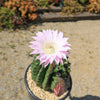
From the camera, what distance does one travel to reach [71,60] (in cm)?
367

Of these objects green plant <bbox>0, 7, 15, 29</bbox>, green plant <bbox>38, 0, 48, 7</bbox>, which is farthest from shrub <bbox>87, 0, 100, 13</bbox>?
green plant <bbox>0, 7, 15, 29</bbox>

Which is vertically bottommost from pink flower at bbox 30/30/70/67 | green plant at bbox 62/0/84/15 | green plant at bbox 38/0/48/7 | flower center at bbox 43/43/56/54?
green plant at bbox 62/0/84/15

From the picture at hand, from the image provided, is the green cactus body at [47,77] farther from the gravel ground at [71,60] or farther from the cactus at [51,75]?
the gravel ground at [71,60]

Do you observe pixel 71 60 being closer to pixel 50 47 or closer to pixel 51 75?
pixel 51 75

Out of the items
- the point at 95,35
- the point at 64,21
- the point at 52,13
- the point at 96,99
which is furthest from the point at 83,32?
the point at 96,99

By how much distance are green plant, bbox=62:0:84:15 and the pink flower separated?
11.8ft

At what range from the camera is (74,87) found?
3.16 meters

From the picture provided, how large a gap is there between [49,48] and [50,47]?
3 centimetres

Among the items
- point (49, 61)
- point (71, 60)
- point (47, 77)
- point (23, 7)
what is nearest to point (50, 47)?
point (49, 61)

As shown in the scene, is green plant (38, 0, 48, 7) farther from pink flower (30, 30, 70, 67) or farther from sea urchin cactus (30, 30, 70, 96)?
pink flower (30, 30, 70, 67)

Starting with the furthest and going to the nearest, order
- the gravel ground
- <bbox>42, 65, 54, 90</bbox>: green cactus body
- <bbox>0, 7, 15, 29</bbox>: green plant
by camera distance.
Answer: <bbox>0, 7, 15, 29</bbox>: green plant
the gravel ground
<bbox>42, 65, 54, 90</bbox>: green cactus body

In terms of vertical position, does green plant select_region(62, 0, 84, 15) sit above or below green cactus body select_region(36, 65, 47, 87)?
below

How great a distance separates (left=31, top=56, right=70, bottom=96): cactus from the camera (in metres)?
1.90

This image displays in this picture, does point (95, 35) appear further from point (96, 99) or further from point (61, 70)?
point (61, 70)
